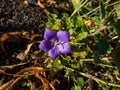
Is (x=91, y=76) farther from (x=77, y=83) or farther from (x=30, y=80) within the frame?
(x=30, y=80)

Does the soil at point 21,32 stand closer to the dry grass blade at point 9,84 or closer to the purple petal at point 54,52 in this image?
the dry grass blade at point 9,84

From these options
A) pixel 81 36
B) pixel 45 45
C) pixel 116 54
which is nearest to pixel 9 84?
pixel 45 45

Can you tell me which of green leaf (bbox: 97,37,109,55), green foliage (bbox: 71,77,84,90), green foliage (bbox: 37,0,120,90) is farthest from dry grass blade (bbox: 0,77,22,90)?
green leaf (bbox: 97,37,109,55)

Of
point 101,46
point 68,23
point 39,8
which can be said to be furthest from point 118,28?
point 39,8

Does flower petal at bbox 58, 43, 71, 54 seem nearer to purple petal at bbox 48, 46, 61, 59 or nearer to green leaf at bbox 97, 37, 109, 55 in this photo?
purple petal at bbox 48, 46, 61, 59

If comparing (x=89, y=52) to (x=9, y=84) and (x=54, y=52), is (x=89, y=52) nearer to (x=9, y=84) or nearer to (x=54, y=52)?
(x=54, y=52)

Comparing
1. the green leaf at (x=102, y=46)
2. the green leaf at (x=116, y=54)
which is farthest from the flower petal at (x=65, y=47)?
the green leaf at (x=116, y=54)

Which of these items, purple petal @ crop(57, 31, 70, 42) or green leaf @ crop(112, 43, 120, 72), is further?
green leaf @ crop(112, 43, 120, 72)

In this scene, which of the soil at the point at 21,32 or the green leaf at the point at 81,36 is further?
the soil at the point at 21,32
